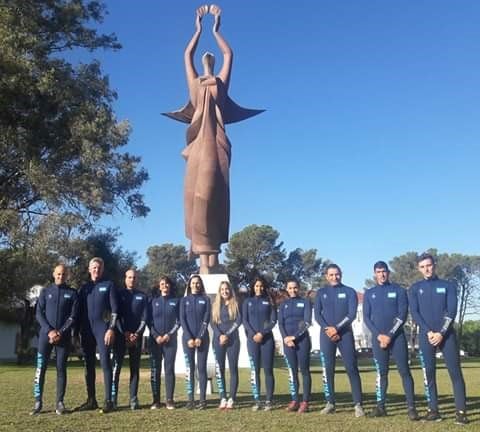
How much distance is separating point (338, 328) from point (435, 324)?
3.29 feet

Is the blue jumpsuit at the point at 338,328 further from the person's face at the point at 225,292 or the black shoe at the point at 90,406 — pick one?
the black shoe at the point at 90,406

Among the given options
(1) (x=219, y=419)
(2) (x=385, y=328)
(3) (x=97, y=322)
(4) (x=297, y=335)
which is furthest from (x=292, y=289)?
(3) (x=97, y=322)

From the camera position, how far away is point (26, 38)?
56.0 ft

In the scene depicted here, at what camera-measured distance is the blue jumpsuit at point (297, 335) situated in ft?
21.7

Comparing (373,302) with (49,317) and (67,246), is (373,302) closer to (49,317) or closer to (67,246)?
(49,317)

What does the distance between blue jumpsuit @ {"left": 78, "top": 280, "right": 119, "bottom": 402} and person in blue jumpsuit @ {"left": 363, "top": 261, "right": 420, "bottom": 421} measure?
111 inches

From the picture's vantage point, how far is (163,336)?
686 centimetres

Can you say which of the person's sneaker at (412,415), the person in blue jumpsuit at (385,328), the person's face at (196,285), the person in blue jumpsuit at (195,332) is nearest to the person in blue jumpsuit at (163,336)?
the person in blue jumpsuit at (195,332)

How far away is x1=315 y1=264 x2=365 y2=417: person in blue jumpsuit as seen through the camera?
626 cm

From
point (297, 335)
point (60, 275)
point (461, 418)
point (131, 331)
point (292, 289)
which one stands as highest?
Result: point (60, 275)

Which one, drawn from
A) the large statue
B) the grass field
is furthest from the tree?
the grass field

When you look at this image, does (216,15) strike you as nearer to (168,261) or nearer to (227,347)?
(227,347)

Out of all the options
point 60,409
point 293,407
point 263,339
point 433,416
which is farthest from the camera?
point 263,339

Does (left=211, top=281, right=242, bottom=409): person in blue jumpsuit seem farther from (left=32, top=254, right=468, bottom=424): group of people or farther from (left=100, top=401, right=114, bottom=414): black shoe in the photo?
(left=100, top=401, right=114, bottom=414): black shoe
